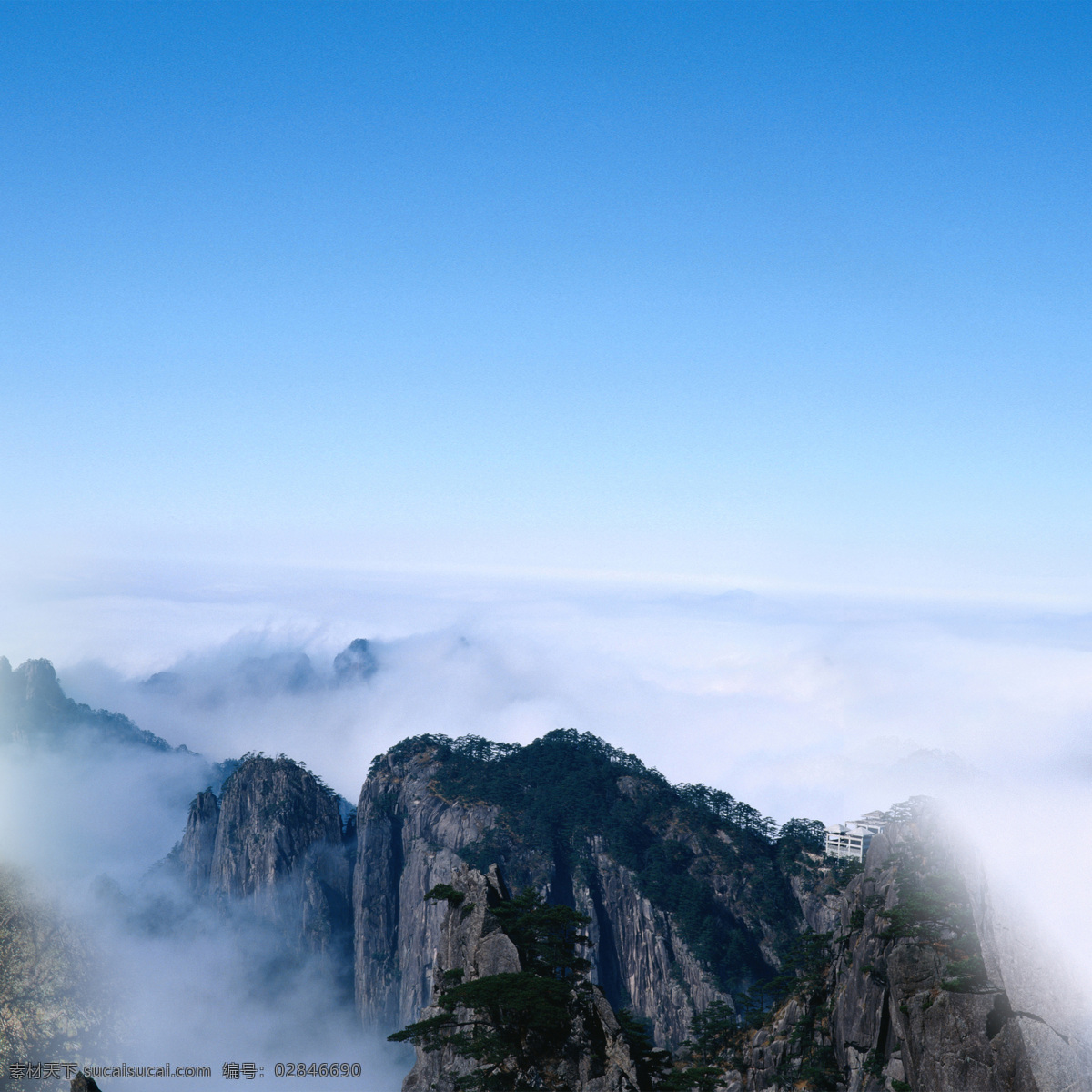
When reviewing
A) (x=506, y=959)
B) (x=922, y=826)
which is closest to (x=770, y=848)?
(x=922, y=826)

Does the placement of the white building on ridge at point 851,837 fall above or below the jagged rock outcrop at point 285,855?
above

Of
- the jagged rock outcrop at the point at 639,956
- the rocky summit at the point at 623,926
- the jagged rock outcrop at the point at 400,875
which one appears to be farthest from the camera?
the jagged rock outcrop at the point at 400,875

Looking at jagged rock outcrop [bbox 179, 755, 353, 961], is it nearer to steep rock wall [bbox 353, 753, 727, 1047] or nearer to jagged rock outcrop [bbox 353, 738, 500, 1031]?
jagged rock outcrop [bbox 353, 738, 500, 1031]

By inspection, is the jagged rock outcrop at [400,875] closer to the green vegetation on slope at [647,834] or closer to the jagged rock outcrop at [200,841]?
the green vegetation on slope at [647,834]

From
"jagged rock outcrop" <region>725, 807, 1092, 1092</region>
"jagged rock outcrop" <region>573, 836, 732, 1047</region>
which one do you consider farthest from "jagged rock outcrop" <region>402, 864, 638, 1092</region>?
"jagged rock outcrop" <region>573, 836, 732, 1047</region>

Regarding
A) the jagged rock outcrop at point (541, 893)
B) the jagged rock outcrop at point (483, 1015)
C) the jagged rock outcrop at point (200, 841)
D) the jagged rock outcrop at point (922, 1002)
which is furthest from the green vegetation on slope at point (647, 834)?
the jagged rock outcrop at point (483, 1015)

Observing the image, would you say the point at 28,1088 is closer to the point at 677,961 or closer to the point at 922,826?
the point at 677,961
